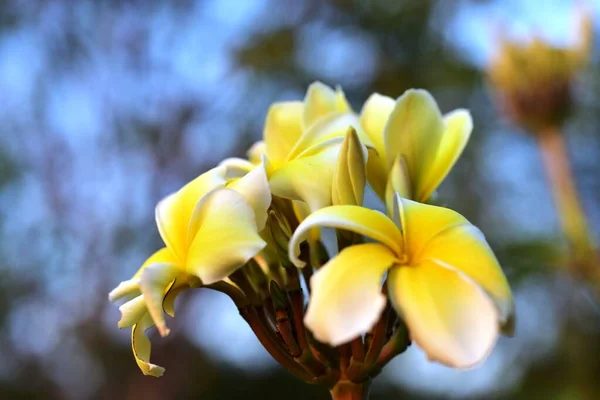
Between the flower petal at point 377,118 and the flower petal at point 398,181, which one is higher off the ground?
the flower petal at point 377,118

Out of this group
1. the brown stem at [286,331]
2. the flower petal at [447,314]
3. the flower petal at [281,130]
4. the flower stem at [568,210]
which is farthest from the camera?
the flower stem at [568,210]

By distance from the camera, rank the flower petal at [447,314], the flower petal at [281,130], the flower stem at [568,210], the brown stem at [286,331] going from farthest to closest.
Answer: the flower stem at [568,210] → the flower petal at [281,130] → the brown stem at [286,331] → the flower petal at [447,314]

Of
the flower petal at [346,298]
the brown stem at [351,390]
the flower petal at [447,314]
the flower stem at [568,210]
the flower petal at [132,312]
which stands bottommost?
the flower stem at [568,210]

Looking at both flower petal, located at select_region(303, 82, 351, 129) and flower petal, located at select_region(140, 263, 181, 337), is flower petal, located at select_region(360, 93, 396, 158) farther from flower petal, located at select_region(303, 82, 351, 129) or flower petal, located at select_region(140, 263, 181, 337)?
flower petal, located at select_region(140, 263, 181, 337)

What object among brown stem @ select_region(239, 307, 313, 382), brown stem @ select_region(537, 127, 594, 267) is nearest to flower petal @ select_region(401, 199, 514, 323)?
brown stem @ select_region(239, 307, 313, 382)

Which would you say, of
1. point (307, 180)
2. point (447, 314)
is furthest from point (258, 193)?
point (447, 314)

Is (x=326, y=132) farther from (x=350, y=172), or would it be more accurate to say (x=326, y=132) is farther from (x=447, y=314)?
(x=447, y=314)

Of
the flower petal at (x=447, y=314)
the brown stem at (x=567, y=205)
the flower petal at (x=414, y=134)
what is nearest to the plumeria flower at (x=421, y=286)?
the flower petal at (x=447, y=314)

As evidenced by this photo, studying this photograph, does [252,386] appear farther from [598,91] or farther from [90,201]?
[598,91]

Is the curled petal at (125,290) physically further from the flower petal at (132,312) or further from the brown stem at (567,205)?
the brown stem at (567,205)
